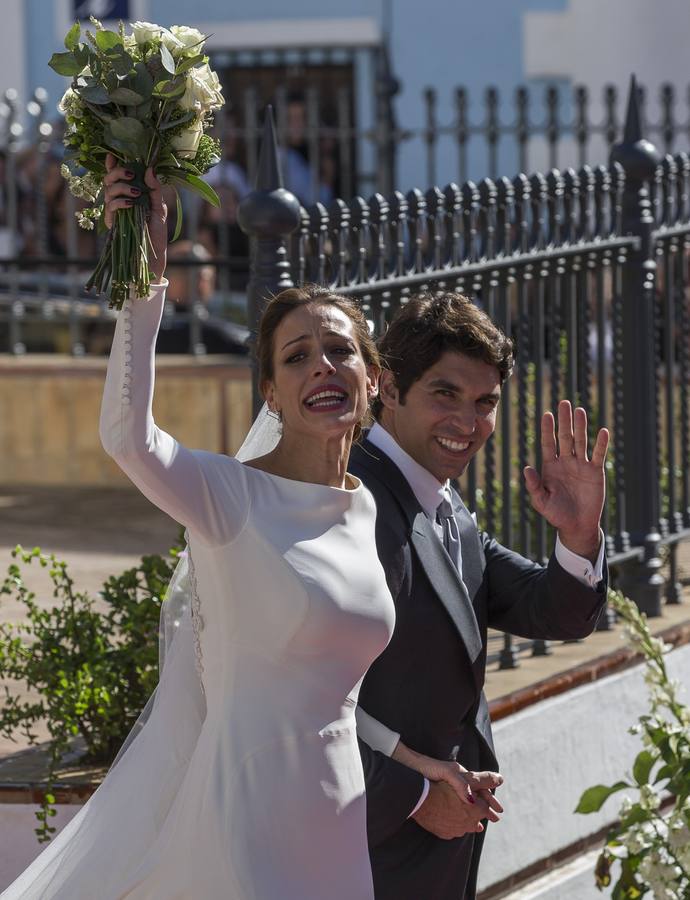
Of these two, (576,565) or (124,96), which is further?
(576,565)

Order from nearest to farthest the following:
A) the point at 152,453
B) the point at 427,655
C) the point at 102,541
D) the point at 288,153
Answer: the point at 152,453 < the point at 427,655 < the point at 102,541 < the point at 288,153

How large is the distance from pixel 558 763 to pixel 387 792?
2258 millimetres

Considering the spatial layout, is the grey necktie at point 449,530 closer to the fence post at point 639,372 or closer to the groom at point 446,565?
the groom at point 446,565

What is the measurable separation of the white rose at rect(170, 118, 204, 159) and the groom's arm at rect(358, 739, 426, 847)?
3.44ft

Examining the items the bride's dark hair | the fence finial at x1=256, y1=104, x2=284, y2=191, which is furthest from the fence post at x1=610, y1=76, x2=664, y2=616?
the bride's dark hair

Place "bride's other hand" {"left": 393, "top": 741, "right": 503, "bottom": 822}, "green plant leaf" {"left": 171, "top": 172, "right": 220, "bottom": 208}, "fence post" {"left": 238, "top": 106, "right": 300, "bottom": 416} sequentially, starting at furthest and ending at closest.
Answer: "fence post" {"left": 238, "top": 106, "right": 300, "bottom": 416} → "bride's other hand" {"left": 393, "top": 741, "right": 503, "bottom": 822} → "green plant leaf" {"left": 171, "top": 172, "right": 220, "bottom": 208}

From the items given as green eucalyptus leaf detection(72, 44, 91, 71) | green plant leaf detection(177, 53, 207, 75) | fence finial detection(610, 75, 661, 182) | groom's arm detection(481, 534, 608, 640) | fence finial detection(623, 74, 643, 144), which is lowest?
groom's arm detection(481, 534, 608, 640)

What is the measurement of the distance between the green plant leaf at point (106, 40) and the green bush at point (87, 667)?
1891 mm

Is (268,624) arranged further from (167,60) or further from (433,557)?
(167,60)

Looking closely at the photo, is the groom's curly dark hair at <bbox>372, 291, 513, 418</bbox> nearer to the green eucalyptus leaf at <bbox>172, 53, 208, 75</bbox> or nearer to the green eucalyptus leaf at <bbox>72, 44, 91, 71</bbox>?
the green eucalyptus leaf at <bbox>172, 53, 208, 75</bbox>

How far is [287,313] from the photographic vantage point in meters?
3.11

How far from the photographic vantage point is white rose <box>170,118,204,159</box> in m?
2.92

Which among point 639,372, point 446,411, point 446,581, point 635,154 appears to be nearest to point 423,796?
point 446,581

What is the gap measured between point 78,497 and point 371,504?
7.03m
